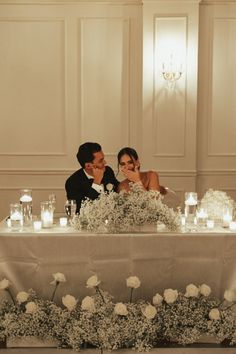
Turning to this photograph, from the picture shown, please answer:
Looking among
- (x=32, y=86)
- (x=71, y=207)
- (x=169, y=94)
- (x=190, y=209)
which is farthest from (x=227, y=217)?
(x=32, y=86)

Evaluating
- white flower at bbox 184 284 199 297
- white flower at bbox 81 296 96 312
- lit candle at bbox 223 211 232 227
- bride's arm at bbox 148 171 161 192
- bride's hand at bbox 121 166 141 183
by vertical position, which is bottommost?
white flower at bbox 81 296 96 312

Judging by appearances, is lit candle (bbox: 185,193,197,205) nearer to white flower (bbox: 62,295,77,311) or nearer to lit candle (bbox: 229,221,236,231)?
lit candle (bbox: 229,221,236,231)

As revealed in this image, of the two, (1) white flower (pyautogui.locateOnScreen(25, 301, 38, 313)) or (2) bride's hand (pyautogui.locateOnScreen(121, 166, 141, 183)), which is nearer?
(1) white flower (pyautogui.locateOnScreen(25, 301, 38, 313))

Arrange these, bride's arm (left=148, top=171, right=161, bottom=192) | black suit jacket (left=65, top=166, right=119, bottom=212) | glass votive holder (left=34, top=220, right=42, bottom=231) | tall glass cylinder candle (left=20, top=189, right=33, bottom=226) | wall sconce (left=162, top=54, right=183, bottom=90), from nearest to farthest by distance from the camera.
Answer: glass votive holder (left=34, top=220, right=42, bottom=231) < tall glass cylinder candle (left=20, top=189, right=33, bottom=226) < black suit jacket (left=65, top=166, right=119, bottom=212) < bride's arm (left=148, top=171, right=161, bottom=192) < wall sconce (left=162, top=54, right=183, bottom=90)

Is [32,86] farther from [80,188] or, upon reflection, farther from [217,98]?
[80,188]

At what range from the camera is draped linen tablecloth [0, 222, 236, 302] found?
3.36m

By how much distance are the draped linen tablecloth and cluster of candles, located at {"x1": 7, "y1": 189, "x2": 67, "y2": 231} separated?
3.8 inches

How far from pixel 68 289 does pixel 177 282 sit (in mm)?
643

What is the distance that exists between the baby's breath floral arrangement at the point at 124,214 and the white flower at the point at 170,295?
1.20 feet

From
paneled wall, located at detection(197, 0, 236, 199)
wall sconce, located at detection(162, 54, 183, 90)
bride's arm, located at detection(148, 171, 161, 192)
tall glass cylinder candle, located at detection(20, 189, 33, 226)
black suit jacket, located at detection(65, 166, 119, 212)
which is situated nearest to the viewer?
tall glass cylinder candle, located at detection(20, 189, 33, 226)

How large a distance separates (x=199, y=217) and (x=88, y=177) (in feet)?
3.03

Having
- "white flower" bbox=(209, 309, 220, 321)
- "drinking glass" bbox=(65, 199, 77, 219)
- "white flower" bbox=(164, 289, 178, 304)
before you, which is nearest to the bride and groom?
"drinking glass" bbox=(65, 199, 77, 219)

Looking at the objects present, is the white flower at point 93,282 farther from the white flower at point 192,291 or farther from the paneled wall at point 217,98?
the paneled wall at point 217,98

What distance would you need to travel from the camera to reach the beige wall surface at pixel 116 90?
576cm
